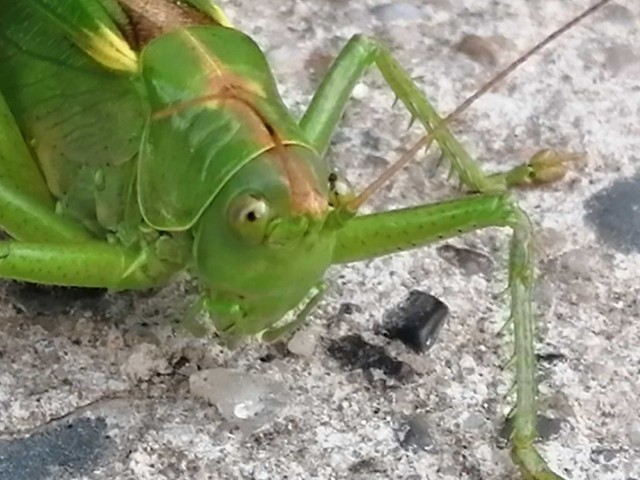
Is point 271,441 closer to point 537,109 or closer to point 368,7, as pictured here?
point 537,109

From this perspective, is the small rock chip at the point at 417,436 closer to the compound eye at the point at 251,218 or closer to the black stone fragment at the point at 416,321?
the black stone fragment at the point at 416,321

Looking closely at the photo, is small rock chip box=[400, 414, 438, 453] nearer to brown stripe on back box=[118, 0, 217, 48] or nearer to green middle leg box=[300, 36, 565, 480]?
green middle leg box=[300, 36, 565, 480]

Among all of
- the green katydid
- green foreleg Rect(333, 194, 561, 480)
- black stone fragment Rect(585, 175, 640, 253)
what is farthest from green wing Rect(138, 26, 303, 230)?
black stone fragment Rect(585, 175, 640, 253)

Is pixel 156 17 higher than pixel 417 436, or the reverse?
pixel 156 17

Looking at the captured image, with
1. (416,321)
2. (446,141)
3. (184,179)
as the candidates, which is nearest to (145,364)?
(184,179)

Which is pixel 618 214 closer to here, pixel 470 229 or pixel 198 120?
pixel 470 229

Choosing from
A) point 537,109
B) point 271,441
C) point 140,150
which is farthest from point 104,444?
point 537,109
